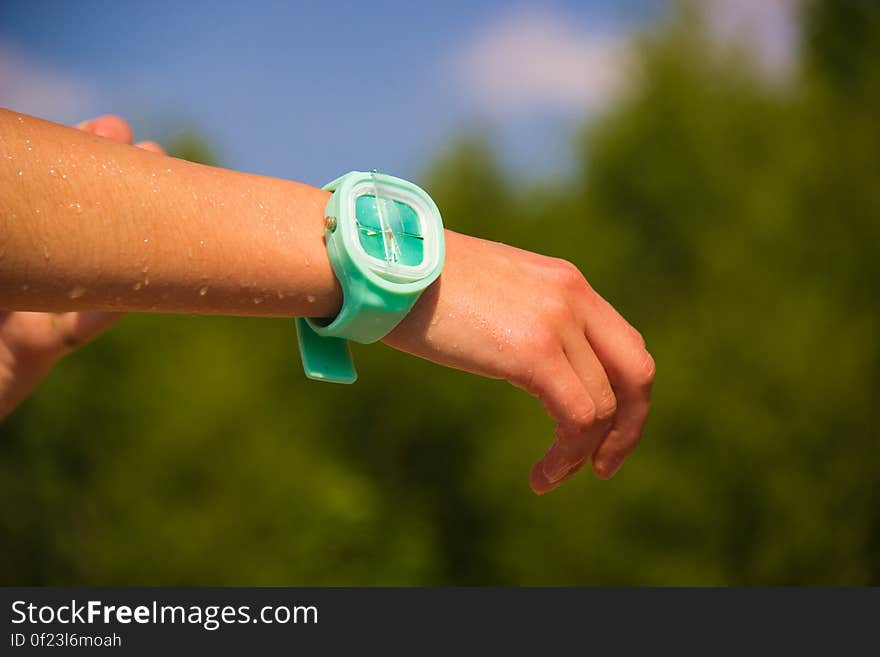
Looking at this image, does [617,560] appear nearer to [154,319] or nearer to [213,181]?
[154,319]

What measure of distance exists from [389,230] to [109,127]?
0.50 m

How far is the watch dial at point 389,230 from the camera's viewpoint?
788 mm

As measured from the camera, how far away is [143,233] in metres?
0.69

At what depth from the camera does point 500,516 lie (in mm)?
6891

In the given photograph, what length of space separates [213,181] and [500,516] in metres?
6.35

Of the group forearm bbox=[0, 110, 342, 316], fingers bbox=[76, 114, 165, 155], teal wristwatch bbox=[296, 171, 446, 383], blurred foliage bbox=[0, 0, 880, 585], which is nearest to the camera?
forearm bbox=[0, 110, 342, 316]

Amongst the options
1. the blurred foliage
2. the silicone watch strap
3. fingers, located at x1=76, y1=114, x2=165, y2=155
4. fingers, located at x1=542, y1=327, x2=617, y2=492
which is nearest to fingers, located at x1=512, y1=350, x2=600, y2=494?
fingers, located at x1=542, y1=327, x2=617, y2=492

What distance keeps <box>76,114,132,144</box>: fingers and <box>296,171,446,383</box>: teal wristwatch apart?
0.44 meters

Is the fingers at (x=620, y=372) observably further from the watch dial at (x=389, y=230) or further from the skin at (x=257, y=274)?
the watch dial at (x=389, y=230)

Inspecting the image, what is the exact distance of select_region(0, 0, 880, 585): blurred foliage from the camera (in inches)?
235

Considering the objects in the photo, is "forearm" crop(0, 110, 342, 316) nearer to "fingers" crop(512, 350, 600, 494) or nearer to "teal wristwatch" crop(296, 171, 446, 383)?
"teal wristwatch" crop(296, 171, 446, 383)

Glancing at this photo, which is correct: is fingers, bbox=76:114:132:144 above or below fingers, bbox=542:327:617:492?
above

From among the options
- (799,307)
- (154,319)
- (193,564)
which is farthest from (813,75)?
(193,564)

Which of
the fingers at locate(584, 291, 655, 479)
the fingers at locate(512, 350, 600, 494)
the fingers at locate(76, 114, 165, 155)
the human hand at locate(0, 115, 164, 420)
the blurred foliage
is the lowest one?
the fingers at locate(512, 350, 600, 494)
